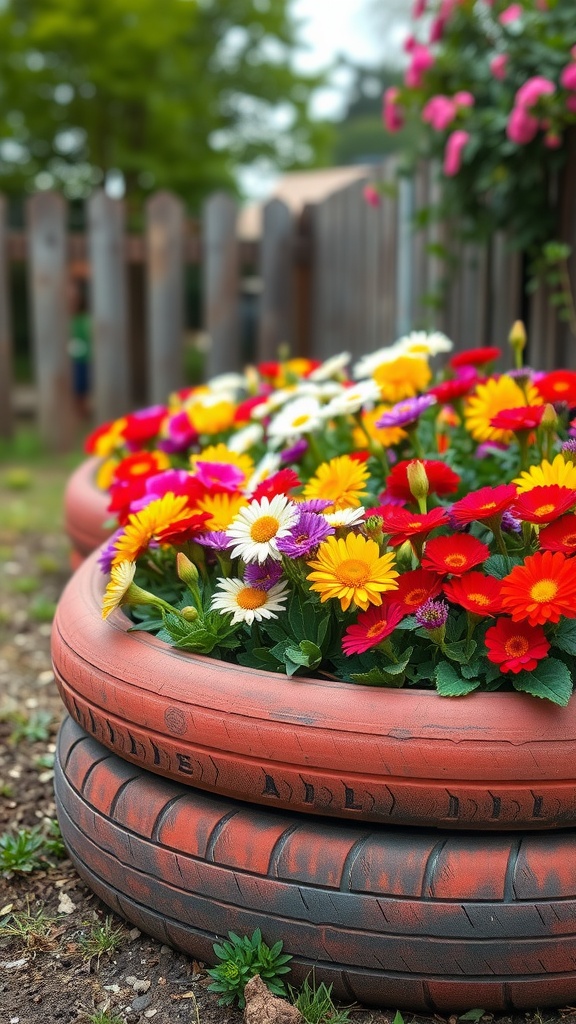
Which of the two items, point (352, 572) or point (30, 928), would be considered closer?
point (352, 572)

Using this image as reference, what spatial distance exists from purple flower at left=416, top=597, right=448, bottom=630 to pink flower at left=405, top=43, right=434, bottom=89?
281cm

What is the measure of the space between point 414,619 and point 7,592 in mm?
2410

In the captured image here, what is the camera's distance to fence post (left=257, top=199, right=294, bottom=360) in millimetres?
5660

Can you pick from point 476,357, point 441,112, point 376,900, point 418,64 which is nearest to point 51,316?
point 418,64

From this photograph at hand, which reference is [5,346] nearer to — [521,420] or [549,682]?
[521,420]

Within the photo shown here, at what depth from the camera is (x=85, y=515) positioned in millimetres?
2709

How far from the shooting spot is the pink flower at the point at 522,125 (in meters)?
2.97

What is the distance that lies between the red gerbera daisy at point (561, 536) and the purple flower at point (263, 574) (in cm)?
40

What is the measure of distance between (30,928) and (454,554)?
0.91 m

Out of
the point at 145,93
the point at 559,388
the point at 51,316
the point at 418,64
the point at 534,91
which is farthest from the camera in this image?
the point at 145,93

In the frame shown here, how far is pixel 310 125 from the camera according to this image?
12930mm

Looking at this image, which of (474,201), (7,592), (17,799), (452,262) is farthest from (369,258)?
(17,799)

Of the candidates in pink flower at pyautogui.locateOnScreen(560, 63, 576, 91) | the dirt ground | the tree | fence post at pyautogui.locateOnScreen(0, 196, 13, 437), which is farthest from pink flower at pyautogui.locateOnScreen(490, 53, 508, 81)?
the tree

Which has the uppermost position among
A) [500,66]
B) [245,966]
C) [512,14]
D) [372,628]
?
[512,14]
